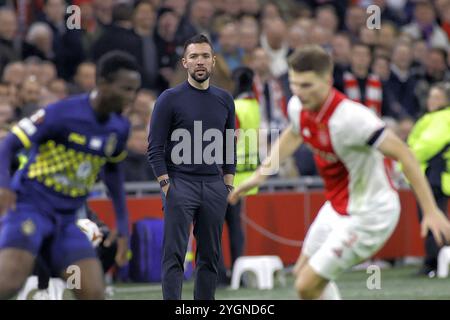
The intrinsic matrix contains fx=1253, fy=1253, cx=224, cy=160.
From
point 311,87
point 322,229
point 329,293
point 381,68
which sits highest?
point 381,68

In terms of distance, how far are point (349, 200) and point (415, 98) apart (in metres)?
11.1

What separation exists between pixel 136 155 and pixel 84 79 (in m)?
1.23

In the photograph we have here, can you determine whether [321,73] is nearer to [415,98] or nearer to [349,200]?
[349,200]

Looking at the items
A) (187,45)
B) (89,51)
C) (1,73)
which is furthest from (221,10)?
(187,45)

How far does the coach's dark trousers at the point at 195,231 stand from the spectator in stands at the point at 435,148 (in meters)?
5.17

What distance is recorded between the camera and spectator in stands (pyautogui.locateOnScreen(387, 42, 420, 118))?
64.2 feet

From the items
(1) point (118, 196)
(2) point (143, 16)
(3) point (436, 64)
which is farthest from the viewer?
(3) point (436, 64)

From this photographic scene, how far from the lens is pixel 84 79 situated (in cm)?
1652

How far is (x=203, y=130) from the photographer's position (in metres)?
10.9

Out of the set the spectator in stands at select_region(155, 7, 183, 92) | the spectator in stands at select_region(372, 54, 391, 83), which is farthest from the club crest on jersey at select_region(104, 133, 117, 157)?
the spectator in stands at select_region(372, 54, 391, 83)

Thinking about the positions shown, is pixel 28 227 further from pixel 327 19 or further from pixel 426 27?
pixel 426 27

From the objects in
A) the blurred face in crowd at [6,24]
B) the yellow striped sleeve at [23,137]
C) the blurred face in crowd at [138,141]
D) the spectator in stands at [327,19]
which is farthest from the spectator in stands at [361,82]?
the yellow striped sleeve at [23,137]

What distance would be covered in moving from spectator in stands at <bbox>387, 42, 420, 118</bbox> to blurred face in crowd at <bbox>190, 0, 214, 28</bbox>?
3093 millimetres

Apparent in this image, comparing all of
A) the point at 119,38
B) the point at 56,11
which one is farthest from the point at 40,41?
the point at 119,38
